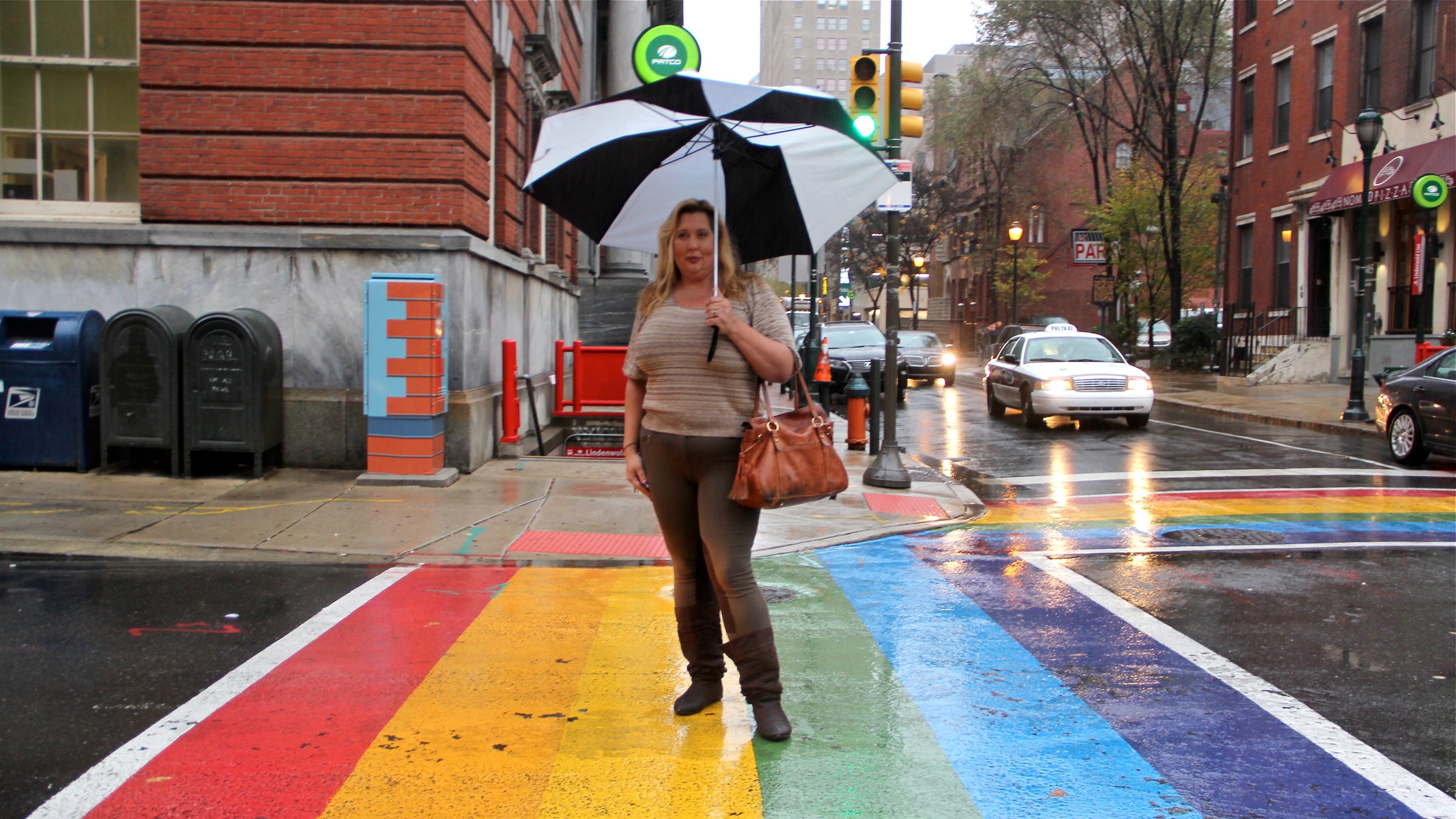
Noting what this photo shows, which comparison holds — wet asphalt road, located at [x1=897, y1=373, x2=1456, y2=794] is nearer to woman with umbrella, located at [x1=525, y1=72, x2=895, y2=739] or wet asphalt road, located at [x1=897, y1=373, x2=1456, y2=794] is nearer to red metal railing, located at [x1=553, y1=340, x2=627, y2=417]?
woman with umbrella, located at [x1=525, y1=72, x2=895, y2=739]

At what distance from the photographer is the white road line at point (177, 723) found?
3541mm

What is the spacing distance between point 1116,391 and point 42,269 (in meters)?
14.1

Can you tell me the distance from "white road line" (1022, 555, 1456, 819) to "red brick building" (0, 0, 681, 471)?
647cm

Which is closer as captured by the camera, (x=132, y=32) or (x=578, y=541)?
(x=578, y=541)

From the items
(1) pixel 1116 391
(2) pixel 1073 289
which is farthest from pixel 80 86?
(2) pixel 1073 289

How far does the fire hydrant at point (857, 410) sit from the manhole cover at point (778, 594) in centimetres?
757

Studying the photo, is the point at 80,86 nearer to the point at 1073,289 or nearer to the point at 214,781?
the point at 214,781

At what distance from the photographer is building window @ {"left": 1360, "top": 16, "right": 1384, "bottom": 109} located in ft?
82.0

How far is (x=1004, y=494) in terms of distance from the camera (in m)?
11.4

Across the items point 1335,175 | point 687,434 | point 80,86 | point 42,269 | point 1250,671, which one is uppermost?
point 1335,175

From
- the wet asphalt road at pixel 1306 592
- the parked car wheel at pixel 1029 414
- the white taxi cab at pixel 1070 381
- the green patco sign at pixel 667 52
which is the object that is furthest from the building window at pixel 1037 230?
the green patco sign at pixel 667 52

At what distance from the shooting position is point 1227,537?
28.7ft

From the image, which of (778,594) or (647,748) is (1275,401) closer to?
(778,594)

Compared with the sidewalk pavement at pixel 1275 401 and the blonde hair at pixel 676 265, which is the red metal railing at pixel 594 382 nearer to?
the blonde hair at pixel 676 265
